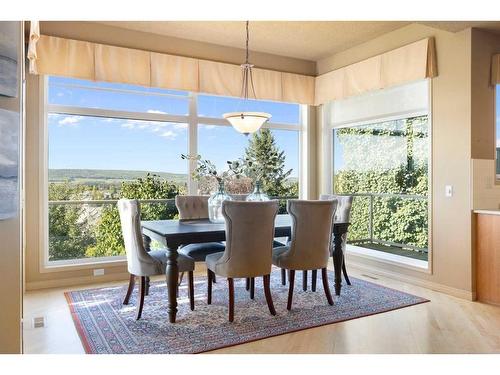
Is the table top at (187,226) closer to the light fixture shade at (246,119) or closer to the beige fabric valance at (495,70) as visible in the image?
the light fixture shade at (246,119)

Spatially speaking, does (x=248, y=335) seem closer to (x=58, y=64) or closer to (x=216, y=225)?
(x=216, y=225)

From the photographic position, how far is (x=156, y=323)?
3.25m

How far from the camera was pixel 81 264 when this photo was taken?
4664mm

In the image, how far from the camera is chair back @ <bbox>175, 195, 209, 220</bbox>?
452cm

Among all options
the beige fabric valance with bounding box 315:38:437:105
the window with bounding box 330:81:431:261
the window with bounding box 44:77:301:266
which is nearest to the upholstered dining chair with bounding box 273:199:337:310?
the window with bounding box 44:77:301:266

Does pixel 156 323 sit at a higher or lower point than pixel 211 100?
lower

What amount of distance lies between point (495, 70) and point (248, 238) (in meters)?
3.08

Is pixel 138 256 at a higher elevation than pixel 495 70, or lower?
lower

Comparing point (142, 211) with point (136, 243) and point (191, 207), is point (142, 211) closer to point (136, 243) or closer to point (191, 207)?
point (191, 207)

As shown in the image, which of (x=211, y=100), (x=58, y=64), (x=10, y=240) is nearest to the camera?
(x=10, y=240)

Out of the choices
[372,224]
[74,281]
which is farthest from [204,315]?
[372,224]

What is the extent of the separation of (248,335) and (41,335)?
1.56 meters
